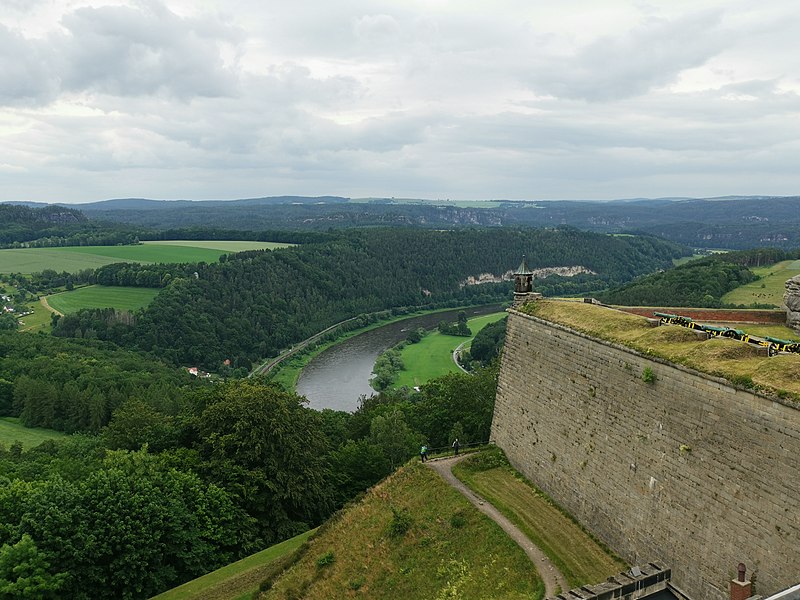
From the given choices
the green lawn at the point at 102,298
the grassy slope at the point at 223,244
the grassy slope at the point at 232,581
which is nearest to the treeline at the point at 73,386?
the grassy slope at the point at 232,581

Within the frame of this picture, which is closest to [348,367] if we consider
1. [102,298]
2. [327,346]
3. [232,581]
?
[327,346]

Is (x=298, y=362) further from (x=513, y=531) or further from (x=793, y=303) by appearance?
(x=793, y=303)

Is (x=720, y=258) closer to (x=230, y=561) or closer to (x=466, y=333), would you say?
(x=466, y=333)

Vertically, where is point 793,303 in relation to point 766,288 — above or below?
above

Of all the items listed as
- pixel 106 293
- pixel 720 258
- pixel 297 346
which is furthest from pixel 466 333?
pixel 106 293

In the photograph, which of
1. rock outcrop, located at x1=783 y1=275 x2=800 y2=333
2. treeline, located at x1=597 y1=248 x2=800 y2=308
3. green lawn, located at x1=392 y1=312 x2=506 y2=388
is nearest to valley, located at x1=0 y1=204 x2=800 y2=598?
treeline, located at x1=597 y1=248 x2=800 y2=308

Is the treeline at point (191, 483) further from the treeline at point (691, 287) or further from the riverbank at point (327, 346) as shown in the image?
the treeline at point (691, 287)
